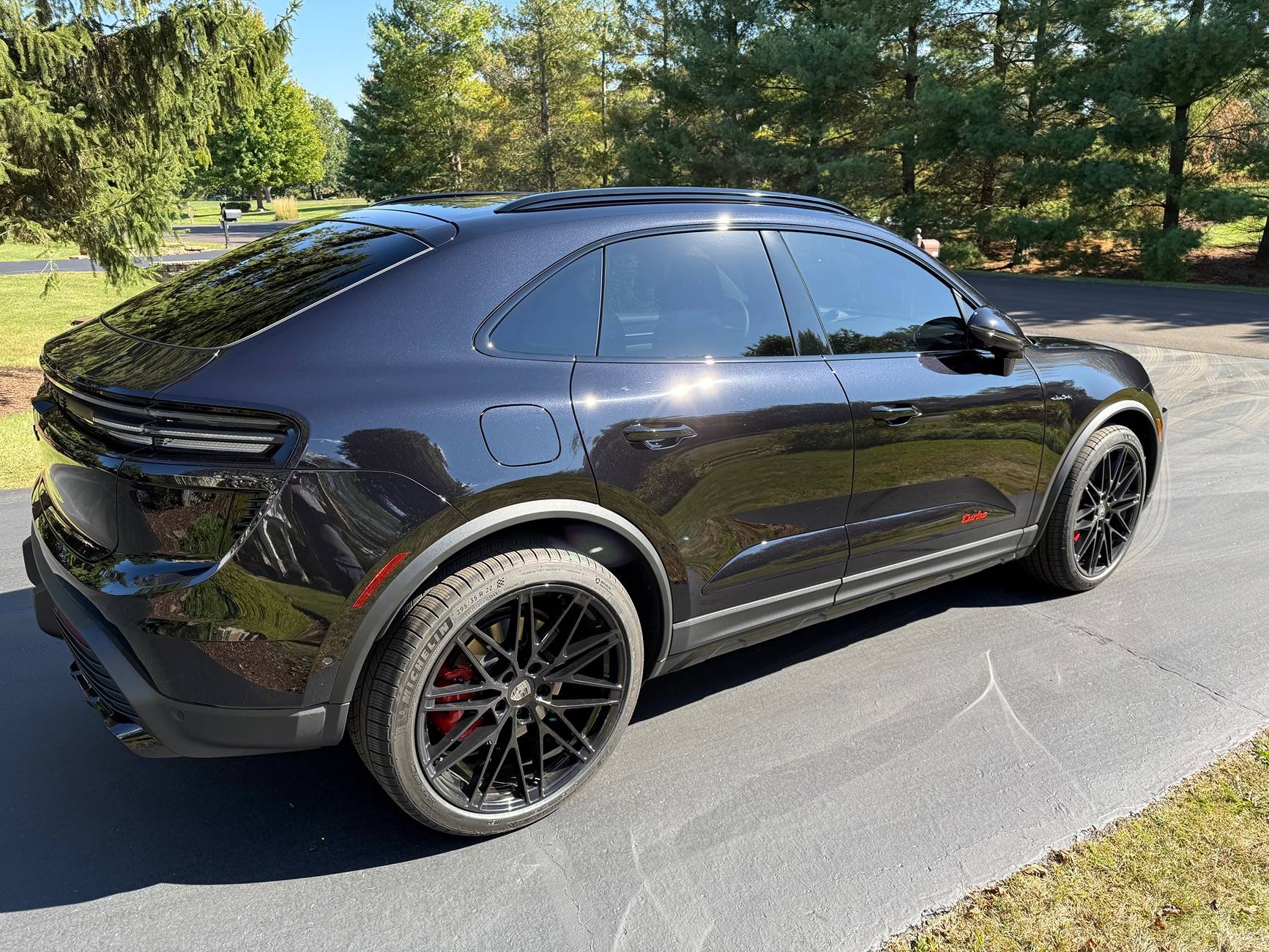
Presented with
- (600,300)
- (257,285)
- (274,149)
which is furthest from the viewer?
(274,149)

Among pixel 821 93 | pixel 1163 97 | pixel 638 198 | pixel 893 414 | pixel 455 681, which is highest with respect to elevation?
pixel 821 93

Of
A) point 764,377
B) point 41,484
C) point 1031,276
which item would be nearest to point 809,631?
point 764,377

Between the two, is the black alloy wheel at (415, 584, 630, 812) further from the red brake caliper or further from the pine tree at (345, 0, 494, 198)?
the pine tree at (345, 0, 494, 198)

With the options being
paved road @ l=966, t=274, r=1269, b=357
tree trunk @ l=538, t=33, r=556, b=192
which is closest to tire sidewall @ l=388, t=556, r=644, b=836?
paved road @ l=966, t=274, r=1269, b=357

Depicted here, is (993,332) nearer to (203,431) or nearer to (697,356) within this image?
(697,356)

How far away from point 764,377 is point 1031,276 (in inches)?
886

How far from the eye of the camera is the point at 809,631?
13.2 feet

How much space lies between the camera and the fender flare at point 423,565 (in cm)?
231

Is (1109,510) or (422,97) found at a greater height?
(422,97)

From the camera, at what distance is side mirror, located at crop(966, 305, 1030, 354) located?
3.53m

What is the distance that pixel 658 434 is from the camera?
2.73 metres

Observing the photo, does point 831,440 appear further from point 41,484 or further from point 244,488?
point 41,484

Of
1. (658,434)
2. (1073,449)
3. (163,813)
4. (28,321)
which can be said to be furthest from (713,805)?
(28,321)

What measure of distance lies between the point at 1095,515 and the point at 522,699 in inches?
118
